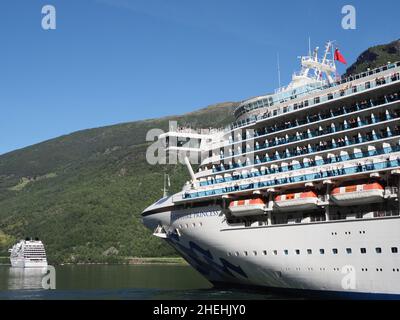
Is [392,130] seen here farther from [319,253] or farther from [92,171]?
[92,171]

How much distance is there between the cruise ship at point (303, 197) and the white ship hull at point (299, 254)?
0.04 metres

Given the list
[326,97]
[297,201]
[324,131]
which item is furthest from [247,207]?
[326,97]

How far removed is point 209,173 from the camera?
3072 cm

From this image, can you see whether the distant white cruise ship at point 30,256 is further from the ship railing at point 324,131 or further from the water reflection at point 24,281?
the ship railing at point 324,131

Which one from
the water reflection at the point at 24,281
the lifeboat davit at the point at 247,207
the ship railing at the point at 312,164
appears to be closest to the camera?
the ship railing at the point at 312,164

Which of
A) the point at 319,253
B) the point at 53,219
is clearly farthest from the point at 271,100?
the point at 53,219

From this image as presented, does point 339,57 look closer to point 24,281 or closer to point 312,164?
point 312,164

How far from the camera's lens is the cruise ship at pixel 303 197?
2130 centimetres

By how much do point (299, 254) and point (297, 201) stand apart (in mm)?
2307

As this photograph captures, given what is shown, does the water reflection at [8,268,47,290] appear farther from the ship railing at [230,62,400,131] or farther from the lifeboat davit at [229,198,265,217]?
the ship railing at [230,62,400,131]

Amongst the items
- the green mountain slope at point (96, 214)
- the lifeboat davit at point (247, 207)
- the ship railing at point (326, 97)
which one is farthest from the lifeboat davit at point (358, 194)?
the green mountain slope at point (96, 214)
